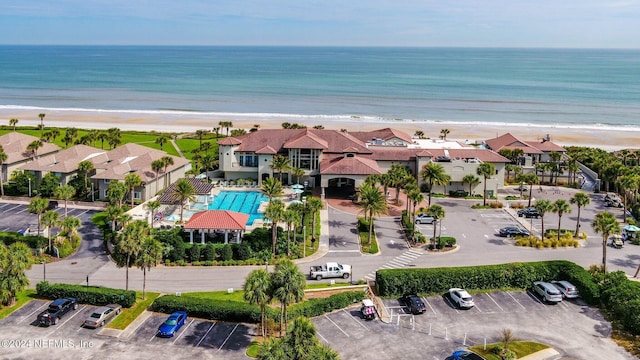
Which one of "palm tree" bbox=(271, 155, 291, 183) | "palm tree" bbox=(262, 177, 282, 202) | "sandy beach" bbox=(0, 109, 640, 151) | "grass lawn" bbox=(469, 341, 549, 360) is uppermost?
"sandy beach" bbox=(0, 109, 640, 151)

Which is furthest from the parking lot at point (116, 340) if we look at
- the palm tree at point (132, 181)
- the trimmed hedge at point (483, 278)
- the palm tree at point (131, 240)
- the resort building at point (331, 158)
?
the resort building at point (331, 158)

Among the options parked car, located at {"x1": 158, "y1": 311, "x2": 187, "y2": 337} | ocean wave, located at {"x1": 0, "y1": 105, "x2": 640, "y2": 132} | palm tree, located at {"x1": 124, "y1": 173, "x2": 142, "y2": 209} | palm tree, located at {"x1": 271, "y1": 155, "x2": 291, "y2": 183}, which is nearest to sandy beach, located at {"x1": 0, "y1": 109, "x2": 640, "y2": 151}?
ocean wave, located at {"x1": 0, "y1": 105, "x2": 640, "y2": 132}

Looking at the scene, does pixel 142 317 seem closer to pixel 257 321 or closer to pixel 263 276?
pixel 257 321

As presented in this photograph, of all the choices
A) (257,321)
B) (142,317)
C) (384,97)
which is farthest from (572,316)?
(384,97)

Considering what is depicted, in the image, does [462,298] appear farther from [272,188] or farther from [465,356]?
[272,188]

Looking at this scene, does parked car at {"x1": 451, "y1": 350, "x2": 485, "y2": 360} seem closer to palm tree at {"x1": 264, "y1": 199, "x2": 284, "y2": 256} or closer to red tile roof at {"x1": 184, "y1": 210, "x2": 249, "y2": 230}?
palm tree at {"x1": 264, "y1": 199, "x2": 284, "y2": 256}

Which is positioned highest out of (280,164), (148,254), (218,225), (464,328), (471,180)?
(280,164)

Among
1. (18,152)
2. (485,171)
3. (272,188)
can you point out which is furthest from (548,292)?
(18,152)
